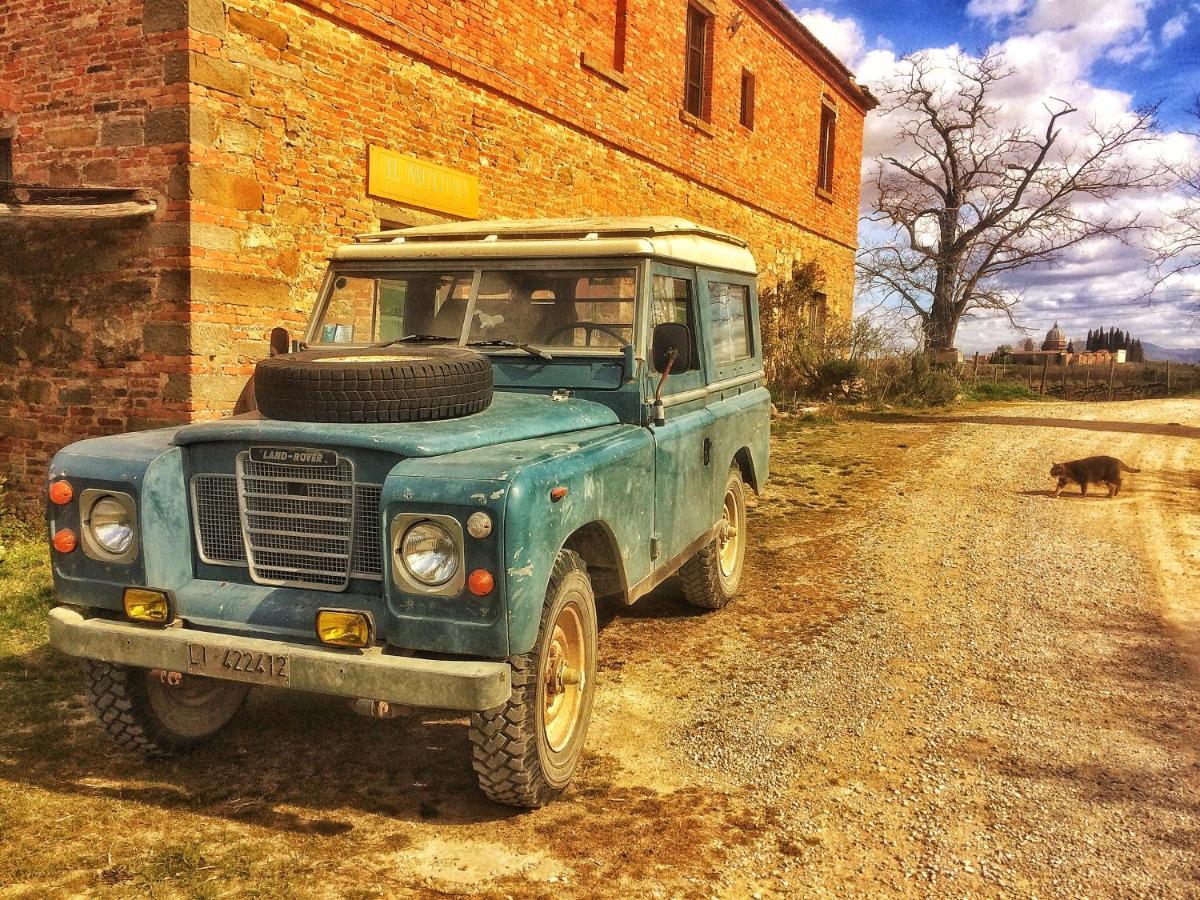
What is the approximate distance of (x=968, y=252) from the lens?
29.0 metres

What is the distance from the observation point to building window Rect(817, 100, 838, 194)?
21.8 m

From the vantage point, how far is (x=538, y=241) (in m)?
4.52

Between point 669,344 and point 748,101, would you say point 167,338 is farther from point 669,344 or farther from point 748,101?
point 748,101

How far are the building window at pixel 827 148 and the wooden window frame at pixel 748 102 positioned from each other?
4578 mm

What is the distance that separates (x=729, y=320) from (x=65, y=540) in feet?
12.8

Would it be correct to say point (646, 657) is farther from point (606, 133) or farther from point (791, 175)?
point (791, 175)

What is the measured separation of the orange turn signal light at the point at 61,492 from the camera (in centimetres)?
342

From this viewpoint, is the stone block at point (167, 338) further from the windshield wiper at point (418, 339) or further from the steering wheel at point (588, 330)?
the steering wheel at point (588, 330)

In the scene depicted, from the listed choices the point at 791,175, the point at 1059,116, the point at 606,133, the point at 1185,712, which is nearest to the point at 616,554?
the point at 1185,712

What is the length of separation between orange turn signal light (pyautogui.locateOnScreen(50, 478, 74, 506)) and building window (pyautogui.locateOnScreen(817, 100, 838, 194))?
67.3ft

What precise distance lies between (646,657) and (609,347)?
5.84 feet

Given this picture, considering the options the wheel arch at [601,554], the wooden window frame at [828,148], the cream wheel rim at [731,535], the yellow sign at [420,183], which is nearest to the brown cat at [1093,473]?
the cream wheel rim at [731,535]

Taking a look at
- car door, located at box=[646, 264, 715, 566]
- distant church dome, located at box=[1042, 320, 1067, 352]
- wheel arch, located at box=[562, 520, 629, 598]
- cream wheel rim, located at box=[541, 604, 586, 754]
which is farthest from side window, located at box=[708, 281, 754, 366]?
distant church dome, located at box=[1042, 320, 1067, 352]

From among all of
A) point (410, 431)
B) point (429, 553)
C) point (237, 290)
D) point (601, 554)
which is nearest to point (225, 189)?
point (237, 290)
